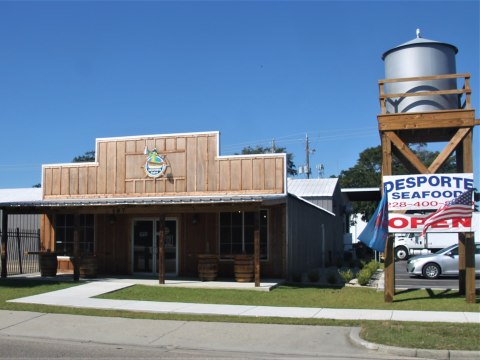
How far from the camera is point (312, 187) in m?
34.2

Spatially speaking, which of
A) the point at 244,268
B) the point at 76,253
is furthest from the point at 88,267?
the point at 244,268

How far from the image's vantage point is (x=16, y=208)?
65.6 feet

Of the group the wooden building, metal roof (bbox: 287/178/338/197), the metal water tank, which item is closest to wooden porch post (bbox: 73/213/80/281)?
the wooden building

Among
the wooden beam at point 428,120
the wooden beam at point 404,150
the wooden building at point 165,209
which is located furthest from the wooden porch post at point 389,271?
the wooden building at point 165,209

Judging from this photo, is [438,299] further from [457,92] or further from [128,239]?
[128,239]

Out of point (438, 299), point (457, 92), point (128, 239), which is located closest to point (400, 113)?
point (457, 92)

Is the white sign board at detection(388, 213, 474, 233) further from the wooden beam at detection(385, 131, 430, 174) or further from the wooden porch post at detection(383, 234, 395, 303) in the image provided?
the wooden beam at detection(385, 131, 430, 174)

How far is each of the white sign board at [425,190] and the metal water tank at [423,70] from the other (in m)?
1.87

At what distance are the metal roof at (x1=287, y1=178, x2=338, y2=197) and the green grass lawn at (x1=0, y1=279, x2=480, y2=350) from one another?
15.8m

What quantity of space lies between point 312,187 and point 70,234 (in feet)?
53.5

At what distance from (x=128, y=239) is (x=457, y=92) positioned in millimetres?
13023

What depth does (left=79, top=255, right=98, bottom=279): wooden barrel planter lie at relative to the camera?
19.9 meters

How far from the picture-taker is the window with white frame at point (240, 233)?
2009 centimetres

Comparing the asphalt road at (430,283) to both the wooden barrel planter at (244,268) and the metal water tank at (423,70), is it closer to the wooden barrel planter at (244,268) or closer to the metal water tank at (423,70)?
the wooden barrel planter at (244,268)
